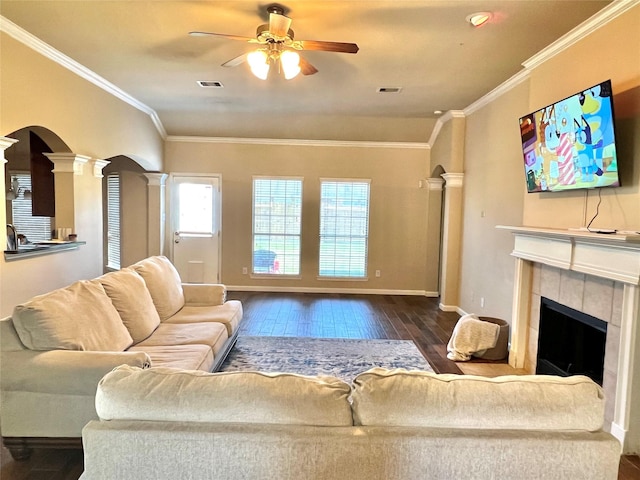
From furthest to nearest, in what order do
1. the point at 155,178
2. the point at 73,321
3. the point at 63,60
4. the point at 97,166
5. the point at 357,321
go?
the point at 155,178 < the point at 357,321 < the point at 97,166 < the point at 63,60 < the point at 73,321

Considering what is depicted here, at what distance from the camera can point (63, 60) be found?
12.8 feet

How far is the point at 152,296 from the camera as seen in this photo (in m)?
3.39

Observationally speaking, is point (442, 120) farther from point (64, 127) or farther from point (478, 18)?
point (64, 127)

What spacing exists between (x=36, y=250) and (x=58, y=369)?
2.09 m

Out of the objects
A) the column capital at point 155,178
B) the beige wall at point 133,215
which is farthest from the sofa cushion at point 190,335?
the beige wall at point 133,215

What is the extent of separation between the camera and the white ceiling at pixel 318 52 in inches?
111

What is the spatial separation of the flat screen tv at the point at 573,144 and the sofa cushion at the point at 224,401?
2.35m

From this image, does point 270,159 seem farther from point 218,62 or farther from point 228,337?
point 228,337

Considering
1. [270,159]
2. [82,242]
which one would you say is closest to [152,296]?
[82,242]

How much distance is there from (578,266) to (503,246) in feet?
5.46

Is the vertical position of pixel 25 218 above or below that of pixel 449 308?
above

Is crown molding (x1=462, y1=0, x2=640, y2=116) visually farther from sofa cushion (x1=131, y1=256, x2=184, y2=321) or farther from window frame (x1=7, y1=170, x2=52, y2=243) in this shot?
window frame (x1=7, y1=170, x2=52, y2=243)

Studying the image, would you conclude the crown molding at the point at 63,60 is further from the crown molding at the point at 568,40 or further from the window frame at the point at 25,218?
the crown molding at the point at 568,40

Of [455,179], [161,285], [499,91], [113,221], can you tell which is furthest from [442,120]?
[113,221]
